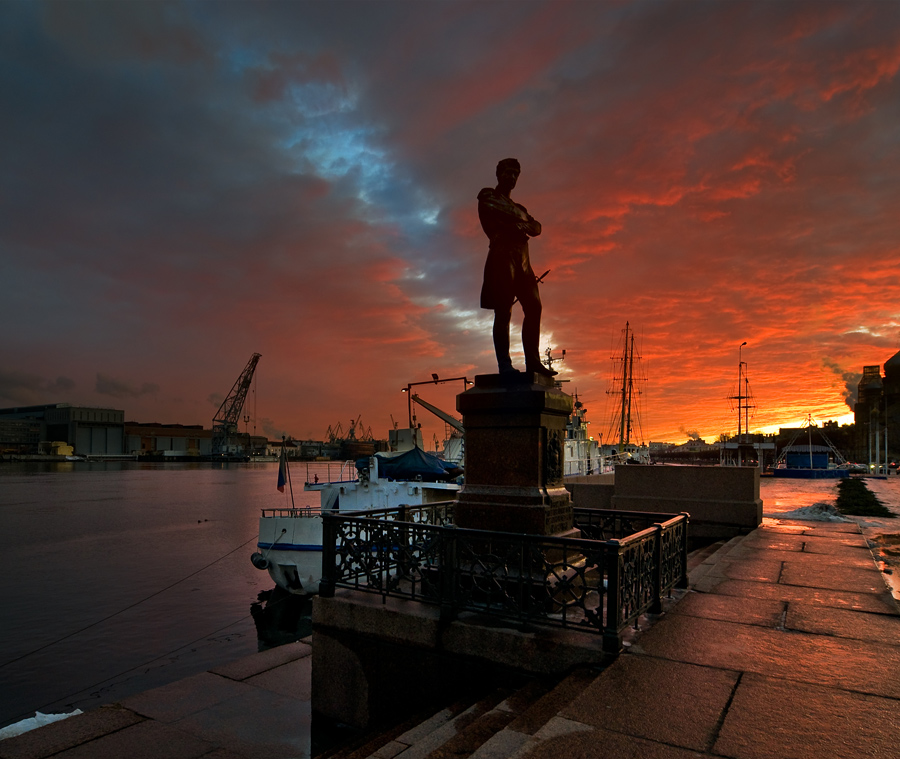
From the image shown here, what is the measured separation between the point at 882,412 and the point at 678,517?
4932 inches

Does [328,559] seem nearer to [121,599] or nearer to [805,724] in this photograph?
[805,724]

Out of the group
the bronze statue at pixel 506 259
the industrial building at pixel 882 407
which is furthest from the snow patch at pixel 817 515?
the industrial building at pixel 882 407

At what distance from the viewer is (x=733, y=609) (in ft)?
19.1

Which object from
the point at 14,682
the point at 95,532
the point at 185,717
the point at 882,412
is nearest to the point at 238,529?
the point at 95,532

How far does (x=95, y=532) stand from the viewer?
42031mm

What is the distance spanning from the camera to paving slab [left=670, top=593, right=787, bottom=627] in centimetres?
548

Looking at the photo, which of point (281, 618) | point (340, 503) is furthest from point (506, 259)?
point (340, 503)

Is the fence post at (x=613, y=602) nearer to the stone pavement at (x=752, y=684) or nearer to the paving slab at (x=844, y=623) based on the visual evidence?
the stone pavement at (x=752, y=684)

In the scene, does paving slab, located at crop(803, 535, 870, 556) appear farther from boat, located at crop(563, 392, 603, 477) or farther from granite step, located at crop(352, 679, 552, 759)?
boat, located at crop(563, 392, 603, 477)

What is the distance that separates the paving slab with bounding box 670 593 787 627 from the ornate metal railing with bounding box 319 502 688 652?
266mm

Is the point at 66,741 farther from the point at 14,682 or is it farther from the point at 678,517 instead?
the point at 14,682

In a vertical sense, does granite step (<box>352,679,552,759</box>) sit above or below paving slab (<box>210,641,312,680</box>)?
above

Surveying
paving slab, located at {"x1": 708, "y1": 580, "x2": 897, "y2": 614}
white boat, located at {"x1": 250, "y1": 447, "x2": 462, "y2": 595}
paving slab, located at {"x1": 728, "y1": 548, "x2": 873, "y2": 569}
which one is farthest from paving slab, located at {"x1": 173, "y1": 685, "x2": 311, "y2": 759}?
white boat, located at {"x1": 250, "y1": 447, "x2": 462, "y2": 595}

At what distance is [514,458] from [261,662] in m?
4.92
